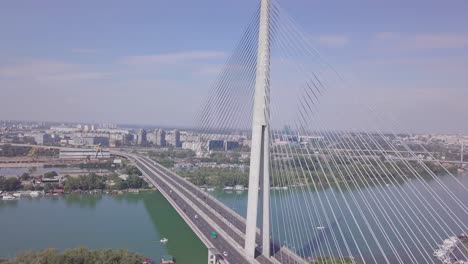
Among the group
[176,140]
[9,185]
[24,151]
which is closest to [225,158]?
[9,185]

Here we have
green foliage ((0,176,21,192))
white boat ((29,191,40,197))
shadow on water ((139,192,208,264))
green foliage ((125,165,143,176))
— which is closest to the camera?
shadow on water ((139,192,208,264))

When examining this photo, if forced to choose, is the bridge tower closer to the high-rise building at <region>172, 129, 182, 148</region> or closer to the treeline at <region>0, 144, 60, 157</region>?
the treeline at <region>0, 144, 60, 157</region>

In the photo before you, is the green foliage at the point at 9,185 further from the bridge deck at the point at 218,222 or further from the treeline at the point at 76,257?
the treeline at the point at 76,257

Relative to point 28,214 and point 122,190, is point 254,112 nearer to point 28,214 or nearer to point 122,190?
point 28,214

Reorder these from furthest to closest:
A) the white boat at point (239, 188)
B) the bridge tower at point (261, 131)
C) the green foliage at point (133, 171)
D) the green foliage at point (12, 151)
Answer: the green foliage at point (12, 151) → the green foliage at point (133, 171) → the white boat at point (239, 188) → the bridge tower at point (261, 131)

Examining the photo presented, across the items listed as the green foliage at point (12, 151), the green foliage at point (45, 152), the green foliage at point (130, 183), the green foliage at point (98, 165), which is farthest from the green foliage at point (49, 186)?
the green foliage at point (12, 151)

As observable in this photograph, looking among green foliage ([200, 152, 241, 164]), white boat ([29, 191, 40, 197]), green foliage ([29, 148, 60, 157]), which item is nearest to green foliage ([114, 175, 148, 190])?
white boat ([29, 191, 40, 197])

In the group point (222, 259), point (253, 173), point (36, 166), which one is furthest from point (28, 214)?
point (36, 166)
